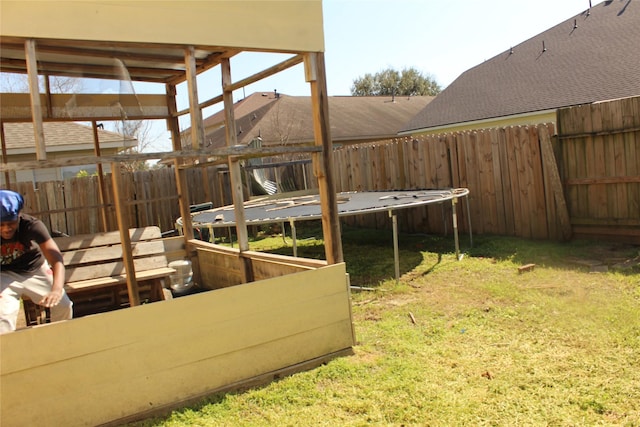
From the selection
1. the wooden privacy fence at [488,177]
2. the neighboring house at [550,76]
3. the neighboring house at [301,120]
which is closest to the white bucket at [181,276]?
the wooden privacy fence at [488,177]

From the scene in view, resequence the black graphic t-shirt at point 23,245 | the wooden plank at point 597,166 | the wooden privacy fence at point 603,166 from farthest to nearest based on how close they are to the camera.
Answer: the wooden plank at point 597,166, the wooden privacy fence at point 603,166, the black graphic t-shirt at point 23,245

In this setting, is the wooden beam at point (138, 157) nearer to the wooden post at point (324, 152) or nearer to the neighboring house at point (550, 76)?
the wooden post at point (324, 152)

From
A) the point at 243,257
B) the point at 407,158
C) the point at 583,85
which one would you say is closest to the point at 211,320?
the point at 243,257

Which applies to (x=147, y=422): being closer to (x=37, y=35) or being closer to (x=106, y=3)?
(x=37, y=35)

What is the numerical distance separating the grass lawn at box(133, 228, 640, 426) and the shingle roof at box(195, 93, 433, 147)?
569 inches

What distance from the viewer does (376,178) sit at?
1104 centimetres

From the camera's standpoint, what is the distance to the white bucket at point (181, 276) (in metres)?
5.48

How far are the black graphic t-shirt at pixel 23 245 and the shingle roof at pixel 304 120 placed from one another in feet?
51.0

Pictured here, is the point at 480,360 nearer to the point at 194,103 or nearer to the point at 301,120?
the point at 194,103

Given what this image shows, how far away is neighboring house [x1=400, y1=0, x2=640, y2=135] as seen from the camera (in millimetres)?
12117

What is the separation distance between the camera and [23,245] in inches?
129

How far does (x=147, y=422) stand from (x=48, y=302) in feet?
3.34

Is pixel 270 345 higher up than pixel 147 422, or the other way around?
pixel 270 345

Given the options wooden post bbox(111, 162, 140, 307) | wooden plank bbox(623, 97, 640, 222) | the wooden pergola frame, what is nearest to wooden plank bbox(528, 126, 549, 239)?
wooden plank bbox(623, 97, 640, 222)
